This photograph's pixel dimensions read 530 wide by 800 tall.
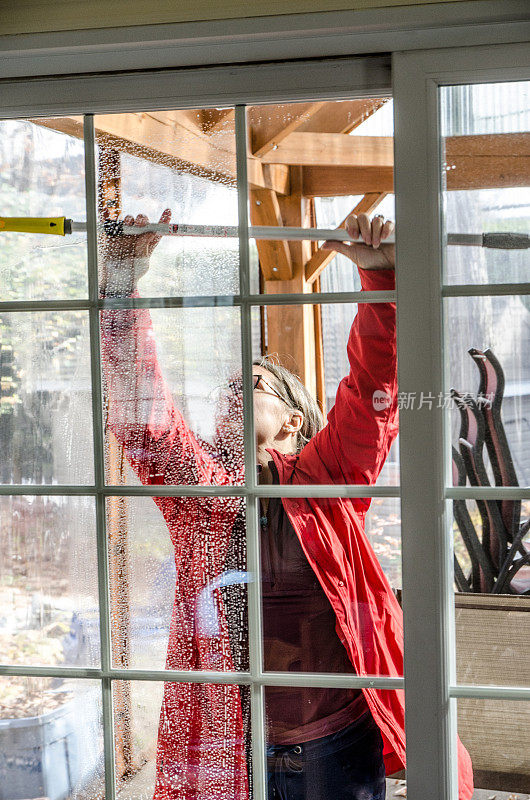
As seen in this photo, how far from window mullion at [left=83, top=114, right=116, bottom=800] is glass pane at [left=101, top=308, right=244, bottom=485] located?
0.06ft

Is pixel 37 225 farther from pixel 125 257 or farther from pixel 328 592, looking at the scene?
pixel 328 592

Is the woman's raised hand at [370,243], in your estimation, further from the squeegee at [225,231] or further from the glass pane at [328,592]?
the glass pane at [328,592]

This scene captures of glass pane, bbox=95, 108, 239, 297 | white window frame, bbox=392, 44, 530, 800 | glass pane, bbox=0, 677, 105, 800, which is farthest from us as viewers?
glass pane, bbox=0, 677, 105, 800

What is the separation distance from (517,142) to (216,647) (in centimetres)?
113

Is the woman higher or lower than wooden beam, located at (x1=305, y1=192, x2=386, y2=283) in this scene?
lower

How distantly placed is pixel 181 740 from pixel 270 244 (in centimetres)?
101

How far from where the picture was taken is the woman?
145cm

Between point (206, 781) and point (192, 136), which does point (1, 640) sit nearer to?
point (206, 781)

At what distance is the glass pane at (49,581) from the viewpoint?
5.13 ft

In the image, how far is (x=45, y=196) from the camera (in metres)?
1.53

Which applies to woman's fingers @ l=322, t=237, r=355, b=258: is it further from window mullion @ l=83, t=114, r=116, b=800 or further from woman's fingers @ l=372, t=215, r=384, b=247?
window mullion @ l=83, t=114, r=116, b=800

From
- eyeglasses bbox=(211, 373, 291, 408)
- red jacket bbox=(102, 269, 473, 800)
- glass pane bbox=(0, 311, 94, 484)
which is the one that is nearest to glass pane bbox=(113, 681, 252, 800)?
red jacket bbox=(102, 269, 473, 800)

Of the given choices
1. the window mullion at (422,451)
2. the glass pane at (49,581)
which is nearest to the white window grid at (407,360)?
the window mullion at (422,451)

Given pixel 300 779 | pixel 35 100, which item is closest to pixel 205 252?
pixel 35 100
